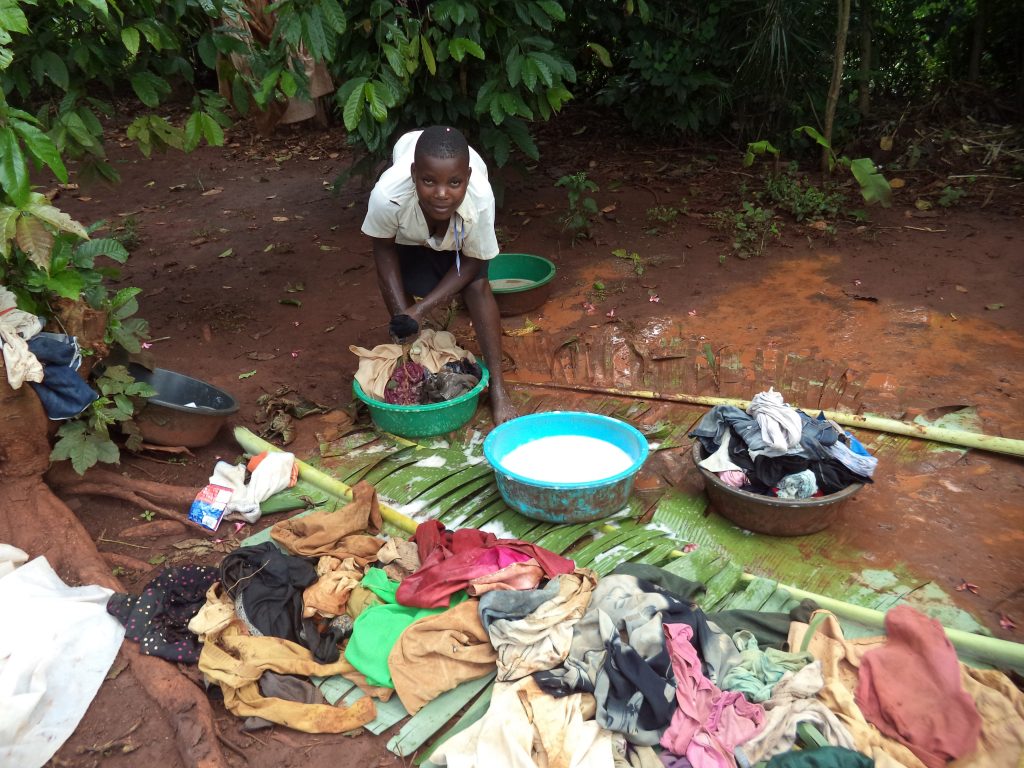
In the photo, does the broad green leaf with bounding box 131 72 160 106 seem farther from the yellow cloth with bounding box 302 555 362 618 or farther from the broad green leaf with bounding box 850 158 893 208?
the broad green leaf with bounding box 850 158 893 208

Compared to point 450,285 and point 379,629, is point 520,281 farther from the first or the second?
point 379,629

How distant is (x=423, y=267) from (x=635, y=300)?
137 cm

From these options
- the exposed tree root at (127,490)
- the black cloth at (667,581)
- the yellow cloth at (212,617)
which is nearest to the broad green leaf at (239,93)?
the exposed tree root at (127,490)

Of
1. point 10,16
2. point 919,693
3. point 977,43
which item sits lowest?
point 919,693

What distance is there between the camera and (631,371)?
3.54m

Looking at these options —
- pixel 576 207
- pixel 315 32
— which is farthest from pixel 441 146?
pixel 576 207

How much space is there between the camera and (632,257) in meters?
4.68

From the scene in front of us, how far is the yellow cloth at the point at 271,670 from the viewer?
1.97 metres

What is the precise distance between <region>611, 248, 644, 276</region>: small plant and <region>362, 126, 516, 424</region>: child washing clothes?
5.03 feet

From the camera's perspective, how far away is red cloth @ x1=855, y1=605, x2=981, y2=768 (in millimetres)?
1750

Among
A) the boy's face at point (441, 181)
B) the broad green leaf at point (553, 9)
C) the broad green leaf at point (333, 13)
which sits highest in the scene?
the broad green leaf at point (333, 13)

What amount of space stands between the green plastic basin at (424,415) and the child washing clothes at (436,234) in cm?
15

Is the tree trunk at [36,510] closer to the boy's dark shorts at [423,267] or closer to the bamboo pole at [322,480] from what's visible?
the bamboo pole at [322,480]

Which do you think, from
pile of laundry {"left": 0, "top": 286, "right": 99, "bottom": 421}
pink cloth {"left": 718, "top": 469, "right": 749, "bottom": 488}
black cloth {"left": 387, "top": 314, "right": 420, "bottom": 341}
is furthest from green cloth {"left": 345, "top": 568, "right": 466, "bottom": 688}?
pile of laundry {"left": 0, "top": 286, "right": 99, "bottom": 421}
